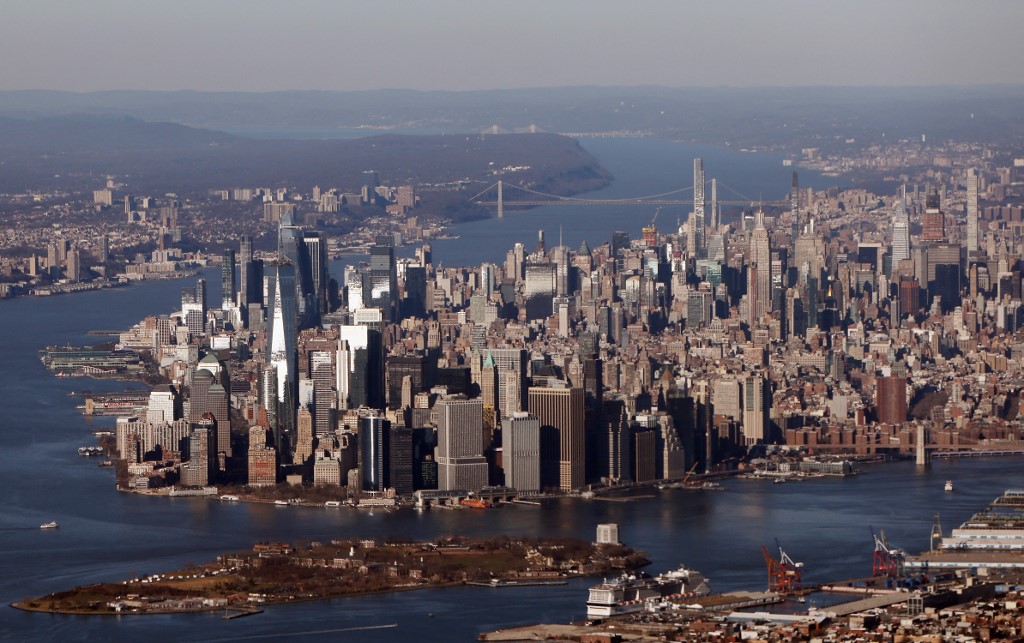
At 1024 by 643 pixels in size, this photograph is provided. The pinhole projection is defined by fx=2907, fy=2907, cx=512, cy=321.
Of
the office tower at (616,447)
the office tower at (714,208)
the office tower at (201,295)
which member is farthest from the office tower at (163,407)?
the office tower at (714,208)

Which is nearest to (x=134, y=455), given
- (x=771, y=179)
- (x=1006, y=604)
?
(x=1006, y=604)

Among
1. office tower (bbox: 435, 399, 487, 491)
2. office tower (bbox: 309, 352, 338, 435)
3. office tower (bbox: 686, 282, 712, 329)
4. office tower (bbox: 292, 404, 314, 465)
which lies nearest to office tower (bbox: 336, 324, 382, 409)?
office tower (bbox: 309, 352, 338, 435)

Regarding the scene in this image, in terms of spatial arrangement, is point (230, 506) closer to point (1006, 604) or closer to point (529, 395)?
point (529, 395)

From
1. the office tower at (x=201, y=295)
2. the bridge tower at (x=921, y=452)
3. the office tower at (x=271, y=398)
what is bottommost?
the bridge tower at (x=921, y=452)

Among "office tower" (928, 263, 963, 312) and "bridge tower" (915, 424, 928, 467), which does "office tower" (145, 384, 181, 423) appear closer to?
"bridge tower" (915, 424, 928, 467)

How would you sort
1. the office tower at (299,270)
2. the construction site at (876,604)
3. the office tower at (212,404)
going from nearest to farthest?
the construction site at (876,604)
the office tower at (212,404)
the office tower at (299,270)

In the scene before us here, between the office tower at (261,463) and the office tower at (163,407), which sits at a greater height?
the office tower at (163,407)

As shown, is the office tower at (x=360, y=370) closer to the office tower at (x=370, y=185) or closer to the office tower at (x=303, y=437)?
the office tower at (x=303, y=437)
